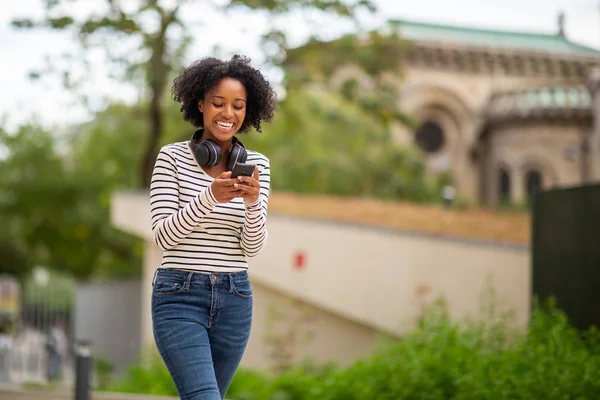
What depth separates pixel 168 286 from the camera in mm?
3506

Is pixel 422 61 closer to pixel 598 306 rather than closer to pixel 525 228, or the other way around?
pixel 525 228

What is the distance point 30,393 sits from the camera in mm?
9539

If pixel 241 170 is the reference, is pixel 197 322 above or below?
below

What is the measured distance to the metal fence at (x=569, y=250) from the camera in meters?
7.45

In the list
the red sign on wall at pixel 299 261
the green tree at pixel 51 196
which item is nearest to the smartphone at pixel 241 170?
the red sign on wall at pixel 299 261

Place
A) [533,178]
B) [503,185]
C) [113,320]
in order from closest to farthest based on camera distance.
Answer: [113,320]
[533,178]
[503,185]

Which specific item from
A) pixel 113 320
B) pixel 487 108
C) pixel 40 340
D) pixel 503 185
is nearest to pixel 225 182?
pixel 113 320

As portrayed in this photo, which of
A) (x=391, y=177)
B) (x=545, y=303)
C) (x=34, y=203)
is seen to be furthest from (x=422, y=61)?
(x=545, y=303)

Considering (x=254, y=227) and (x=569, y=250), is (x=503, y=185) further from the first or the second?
(x=254, y=227)

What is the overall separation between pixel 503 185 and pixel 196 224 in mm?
27832

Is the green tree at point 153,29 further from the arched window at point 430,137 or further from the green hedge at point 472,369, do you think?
the arched window at point 430,137

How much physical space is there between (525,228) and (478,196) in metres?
20.5

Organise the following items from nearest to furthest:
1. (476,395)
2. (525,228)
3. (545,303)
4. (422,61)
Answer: (476,395) < (545,303) < (525,228) < (422,61)

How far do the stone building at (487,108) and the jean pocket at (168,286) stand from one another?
24.6 metres
